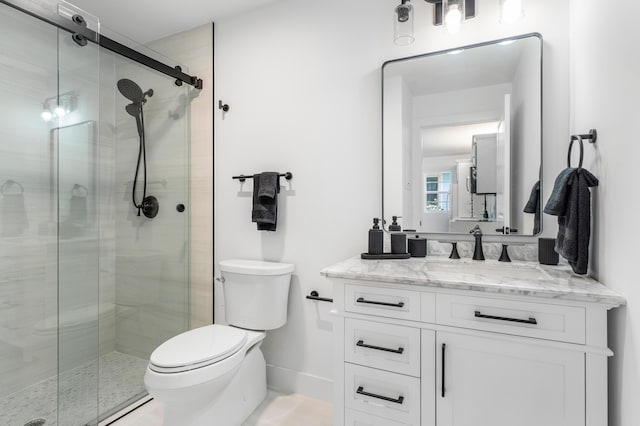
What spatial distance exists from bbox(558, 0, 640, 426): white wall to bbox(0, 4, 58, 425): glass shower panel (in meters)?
2.33

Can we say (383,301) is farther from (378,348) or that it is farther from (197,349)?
(197,349)

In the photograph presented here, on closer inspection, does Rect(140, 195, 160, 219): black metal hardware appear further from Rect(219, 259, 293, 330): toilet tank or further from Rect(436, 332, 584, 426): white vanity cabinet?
Rect(436, 332, 584, 426): white vanity cabinet

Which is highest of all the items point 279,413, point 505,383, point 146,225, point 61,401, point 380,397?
point 146,225

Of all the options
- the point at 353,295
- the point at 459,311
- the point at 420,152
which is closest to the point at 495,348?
the point at 459,311

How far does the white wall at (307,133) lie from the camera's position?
1.82 metres

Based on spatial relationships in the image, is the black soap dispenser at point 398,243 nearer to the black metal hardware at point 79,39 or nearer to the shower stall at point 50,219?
the shower stall at point 50,219

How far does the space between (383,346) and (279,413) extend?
3.11ft

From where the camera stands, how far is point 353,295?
1.31 m

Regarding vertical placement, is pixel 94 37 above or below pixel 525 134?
above

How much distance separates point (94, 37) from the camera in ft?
5.54

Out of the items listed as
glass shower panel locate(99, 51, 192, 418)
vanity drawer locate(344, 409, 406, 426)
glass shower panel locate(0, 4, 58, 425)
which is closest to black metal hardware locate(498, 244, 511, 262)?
vanity drawer locate(344, 409, 406, 426)

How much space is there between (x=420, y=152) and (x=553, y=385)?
1143mm

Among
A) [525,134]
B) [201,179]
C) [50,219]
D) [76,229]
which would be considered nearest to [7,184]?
[50,219]

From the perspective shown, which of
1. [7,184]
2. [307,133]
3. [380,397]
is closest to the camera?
[380,397]
